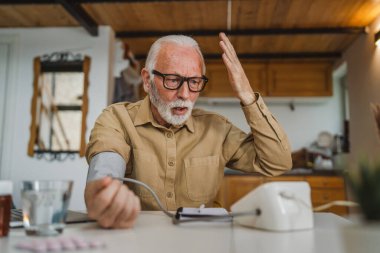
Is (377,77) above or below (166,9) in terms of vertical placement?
below

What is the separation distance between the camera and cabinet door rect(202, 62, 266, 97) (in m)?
5.00

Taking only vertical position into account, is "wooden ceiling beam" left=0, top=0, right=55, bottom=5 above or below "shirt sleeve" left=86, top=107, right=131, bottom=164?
above

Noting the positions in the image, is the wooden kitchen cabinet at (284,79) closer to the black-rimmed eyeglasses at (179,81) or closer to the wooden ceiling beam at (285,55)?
the wooden ceiling beam at (285,55)

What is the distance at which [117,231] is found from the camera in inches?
29.2

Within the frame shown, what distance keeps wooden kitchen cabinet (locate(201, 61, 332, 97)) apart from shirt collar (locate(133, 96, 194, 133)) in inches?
139

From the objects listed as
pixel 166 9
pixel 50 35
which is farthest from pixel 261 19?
pixel 50 35

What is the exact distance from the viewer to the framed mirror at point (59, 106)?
145 inches

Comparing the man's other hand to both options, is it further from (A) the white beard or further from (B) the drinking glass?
(A) the white beard

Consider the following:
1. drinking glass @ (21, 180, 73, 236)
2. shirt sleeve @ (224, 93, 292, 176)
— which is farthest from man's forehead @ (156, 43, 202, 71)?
drinking glass @ (21, 180, 73, 236)

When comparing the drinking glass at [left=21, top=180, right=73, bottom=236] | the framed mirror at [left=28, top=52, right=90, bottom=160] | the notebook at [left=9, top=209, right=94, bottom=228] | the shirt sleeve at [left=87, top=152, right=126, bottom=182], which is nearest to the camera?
the drinking glass at [left=21, top=180, right=73, bottom=236]

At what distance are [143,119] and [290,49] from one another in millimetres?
3600

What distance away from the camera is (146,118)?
1.47 meters

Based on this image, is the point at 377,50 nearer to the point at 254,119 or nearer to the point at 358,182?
the point at 254,119

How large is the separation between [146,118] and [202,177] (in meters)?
0.32
